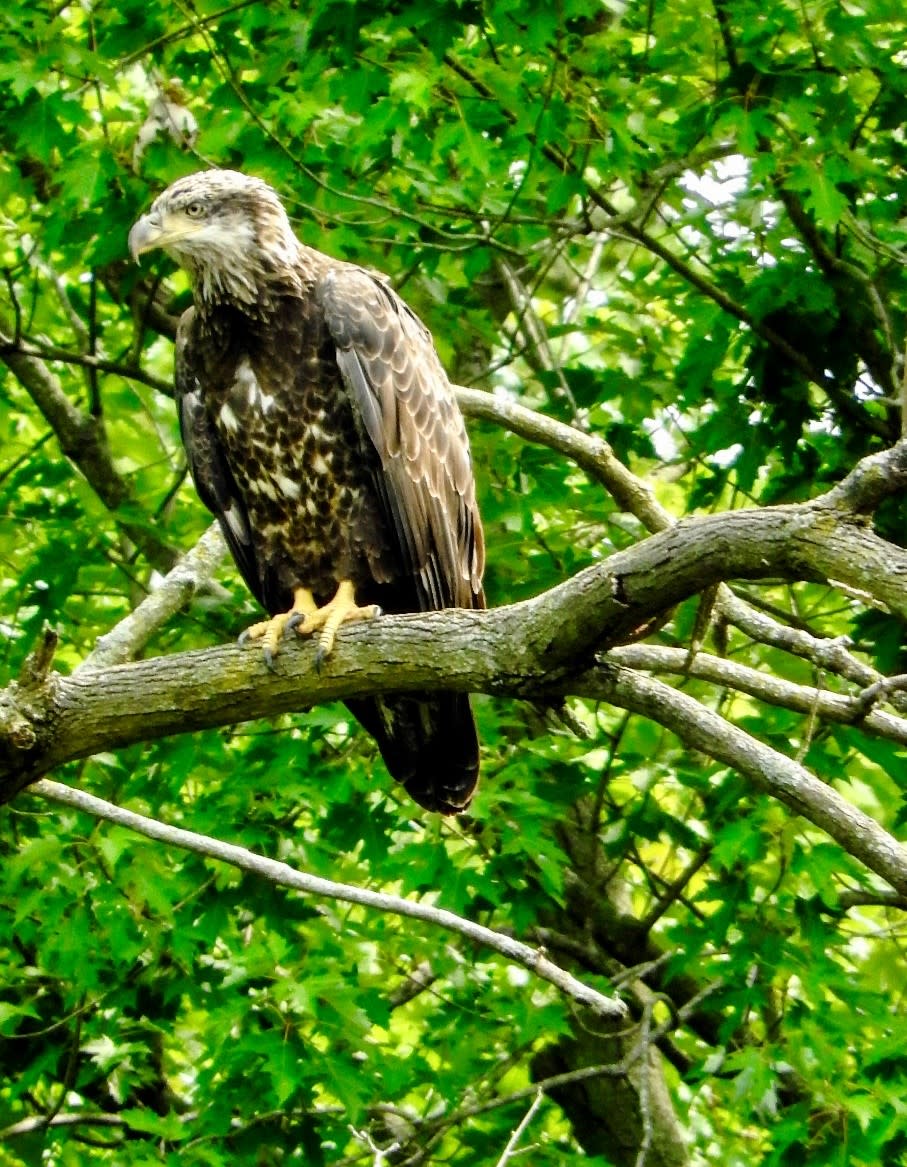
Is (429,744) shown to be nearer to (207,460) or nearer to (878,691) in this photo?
(207,460)

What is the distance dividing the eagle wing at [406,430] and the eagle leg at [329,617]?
255 mm

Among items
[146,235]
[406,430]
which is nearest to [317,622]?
[406,430]

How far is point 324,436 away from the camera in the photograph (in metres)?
4.87

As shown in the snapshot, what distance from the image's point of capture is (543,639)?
11.4ft

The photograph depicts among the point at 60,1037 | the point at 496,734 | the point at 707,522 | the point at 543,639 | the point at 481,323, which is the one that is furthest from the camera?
the point at 481,323

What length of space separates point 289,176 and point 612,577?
3.41m

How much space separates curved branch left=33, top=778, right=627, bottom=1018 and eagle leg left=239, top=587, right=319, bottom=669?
498 mm

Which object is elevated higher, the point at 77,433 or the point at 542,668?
the point at 542,668

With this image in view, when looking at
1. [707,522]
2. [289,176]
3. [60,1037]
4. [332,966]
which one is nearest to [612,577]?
[707,522]

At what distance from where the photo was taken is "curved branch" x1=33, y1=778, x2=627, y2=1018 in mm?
3209

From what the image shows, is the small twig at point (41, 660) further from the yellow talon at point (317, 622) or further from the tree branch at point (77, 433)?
the tree branch at point (77, 433)

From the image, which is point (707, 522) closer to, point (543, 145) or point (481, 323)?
point (543, 145)

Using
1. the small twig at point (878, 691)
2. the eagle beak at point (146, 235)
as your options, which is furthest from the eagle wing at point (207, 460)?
the small twig at point (878, 691)

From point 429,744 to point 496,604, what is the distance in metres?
0.77
